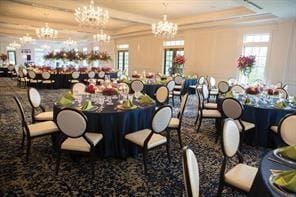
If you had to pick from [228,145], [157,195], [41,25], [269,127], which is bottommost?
[157,195]

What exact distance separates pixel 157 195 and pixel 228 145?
109 centimetres

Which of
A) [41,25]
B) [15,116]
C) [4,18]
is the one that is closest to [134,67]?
[41,25]

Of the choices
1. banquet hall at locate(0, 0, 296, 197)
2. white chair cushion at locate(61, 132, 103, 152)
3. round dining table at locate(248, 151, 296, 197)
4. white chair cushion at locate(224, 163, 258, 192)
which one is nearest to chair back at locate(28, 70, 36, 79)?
banquet hall at locate(0, 0, 296, 197)

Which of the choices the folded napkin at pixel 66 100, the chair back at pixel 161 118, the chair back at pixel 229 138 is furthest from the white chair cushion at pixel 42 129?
the chair back at pixel 229 138

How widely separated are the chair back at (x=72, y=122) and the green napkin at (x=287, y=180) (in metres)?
2.21

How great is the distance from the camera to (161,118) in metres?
3.20

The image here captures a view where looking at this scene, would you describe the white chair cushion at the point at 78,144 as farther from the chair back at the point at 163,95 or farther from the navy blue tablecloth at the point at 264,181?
the chair back at the point at 163,95

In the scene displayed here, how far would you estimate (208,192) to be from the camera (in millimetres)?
2861

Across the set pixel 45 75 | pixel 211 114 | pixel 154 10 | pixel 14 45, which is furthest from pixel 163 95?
→ pixel 14 45

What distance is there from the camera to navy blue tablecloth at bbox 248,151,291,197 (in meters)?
1.51

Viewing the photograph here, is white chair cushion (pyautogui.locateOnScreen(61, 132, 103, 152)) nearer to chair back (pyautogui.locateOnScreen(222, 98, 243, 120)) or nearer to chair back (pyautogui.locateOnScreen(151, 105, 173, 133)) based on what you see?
chair back (pyautogui.locateOnScreen(151, 105, 173, 133))

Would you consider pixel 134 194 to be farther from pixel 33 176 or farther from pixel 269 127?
pixel 269 127

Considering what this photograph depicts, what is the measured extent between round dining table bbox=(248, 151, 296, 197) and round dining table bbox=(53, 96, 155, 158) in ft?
6.93

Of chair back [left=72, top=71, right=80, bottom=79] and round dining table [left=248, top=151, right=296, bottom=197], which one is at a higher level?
chair back [left=72, top=71, right=80, bottom=79]
